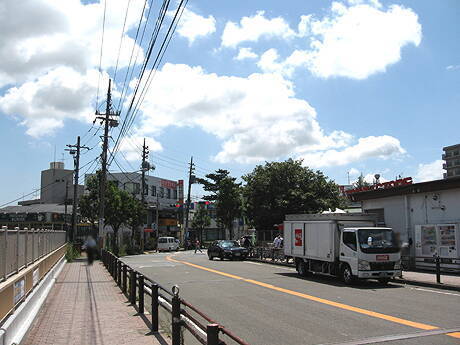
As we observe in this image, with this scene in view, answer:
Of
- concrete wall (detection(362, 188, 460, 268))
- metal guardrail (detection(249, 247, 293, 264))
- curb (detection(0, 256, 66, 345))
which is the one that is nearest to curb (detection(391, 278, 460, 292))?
concrete wall (detection(362, 188, 460, 268))

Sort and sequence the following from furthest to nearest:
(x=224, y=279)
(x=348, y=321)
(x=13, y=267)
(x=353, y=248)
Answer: (x=224, y=279)
(x=353, y=248)
(x=348, y=321)
(x=13, y=267)

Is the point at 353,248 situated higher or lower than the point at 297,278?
higher

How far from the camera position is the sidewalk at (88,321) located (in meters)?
8.30

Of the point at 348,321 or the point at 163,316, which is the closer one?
the point at 348,321

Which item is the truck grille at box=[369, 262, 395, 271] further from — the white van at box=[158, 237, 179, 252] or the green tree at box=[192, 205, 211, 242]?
the green tree at box=[192, 205, 211, 242]

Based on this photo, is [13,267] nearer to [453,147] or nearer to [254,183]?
[254,183]

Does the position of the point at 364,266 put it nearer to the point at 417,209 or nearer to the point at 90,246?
the point at 417,209

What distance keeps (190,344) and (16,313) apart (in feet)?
10.4

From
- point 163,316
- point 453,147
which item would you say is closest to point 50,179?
point 163,316

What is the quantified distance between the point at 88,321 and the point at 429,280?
41.9 feet

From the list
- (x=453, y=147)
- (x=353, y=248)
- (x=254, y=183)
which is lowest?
(x=353, y=248)

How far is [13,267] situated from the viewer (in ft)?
28.7

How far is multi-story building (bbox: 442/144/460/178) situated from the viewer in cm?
11500

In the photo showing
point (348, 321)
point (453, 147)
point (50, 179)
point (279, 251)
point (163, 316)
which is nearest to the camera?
point (348, 321)
